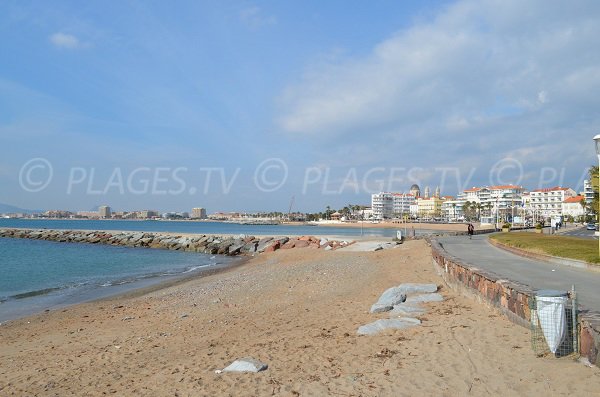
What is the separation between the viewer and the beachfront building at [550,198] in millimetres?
139500

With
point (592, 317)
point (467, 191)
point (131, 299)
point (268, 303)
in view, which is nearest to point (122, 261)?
point (131, 299)

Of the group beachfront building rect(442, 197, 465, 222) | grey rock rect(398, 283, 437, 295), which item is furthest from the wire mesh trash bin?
beachfront building rect(442, 197, 465, 222)

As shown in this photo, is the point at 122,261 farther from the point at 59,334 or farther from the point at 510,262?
the point at 510,262

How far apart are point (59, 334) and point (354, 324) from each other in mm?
7233

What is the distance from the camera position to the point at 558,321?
5.47 metres

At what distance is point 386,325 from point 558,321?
11.2 feet

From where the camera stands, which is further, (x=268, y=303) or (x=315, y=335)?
(x=268, y=303)

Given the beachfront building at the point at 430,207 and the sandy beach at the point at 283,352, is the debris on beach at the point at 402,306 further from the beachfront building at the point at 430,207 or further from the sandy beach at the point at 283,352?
the beachfront building at the point at 430,207

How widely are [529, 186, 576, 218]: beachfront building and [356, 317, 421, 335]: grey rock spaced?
14644cm

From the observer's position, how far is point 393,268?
18516 millimetres

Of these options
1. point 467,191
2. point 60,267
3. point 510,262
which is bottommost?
point 60,267

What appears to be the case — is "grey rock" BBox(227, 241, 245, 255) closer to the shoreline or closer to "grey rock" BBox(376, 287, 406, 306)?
the shoreline

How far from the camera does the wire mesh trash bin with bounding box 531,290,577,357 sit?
5.50m

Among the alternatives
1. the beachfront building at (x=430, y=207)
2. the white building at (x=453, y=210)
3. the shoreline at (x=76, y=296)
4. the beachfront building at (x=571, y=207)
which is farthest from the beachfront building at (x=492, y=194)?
the shoreline at (x=76, y=296)
